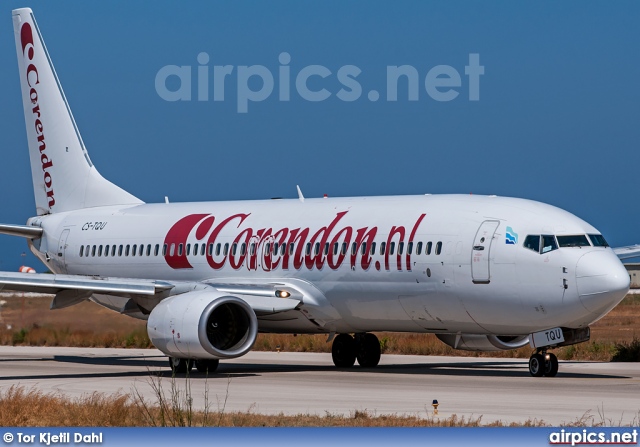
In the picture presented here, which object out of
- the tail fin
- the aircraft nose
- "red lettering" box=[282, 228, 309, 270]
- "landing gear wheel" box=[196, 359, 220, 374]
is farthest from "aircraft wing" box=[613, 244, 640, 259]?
the tail fin

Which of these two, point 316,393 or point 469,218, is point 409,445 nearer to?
point 316,393

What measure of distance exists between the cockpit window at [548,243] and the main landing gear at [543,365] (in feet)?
7.49

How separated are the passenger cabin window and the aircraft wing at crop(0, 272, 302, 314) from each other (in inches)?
234

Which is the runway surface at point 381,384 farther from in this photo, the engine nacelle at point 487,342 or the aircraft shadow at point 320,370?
the engine nacelle at point 487,342

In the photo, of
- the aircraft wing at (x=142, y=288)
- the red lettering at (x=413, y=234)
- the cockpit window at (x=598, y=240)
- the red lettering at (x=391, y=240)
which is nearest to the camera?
the cockpit window at (x=598, y=240)

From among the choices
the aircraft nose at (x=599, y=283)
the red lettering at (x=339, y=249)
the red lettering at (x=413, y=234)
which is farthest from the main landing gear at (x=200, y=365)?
the aircraft nose at (x=599, y=283)

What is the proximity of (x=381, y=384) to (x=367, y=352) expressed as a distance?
622cm

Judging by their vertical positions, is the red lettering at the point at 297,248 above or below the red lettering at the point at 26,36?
below

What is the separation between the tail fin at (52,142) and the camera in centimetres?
3762

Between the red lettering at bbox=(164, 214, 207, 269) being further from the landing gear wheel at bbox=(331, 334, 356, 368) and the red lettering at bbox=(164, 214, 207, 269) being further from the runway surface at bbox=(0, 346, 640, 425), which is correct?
the landing gear wheel at bbox=(331, 334, 356, 368)

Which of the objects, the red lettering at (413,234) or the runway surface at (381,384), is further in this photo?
the red lettering at (413,234)

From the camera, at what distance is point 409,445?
40.8ft

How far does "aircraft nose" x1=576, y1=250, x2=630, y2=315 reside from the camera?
24.5 m

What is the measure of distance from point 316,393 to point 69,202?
17.4 meters
